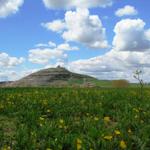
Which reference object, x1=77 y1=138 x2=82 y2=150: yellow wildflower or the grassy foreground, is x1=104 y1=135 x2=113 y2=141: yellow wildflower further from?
x1=77 y1=138 x2=82 y2=150: yellow wildflower

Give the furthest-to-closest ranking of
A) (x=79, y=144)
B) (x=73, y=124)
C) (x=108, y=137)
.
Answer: (x=73, y=124) → (x=108, y=137) → (x=79, y=144)

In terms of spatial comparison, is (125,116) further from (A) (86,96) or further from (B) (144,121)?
(A) (86,96)

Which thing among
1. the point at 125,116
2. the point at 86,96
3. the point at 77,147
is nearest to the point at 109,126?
the point at 125,116

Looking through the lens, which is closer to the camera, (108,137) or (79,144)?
(79,144)

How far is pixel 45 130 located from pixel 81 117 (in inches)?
91.3

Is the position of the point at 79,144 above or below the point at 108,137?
below

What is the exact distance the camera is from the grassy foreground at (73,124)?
9594 mm

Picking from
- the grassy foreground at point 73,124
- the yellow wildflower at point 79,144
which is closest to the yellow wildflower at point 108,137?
the grassy foreground at point 73,124

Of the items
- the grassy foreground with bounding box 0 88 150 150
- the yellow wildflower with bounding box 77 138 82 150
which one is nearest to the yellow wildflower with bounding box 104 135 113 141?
the grassy foreground with bounding box 0 88 150 150

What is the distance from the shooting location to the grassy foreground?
9.59 meters

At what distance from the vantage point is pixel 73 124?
1121cm

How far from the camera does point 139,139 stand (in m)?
10.0

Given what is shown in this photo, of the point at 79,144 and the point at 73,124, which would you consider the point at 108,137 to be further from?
the point at 73,124

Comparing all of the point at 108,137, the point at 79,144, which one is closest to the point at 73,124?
the point at 108,137
